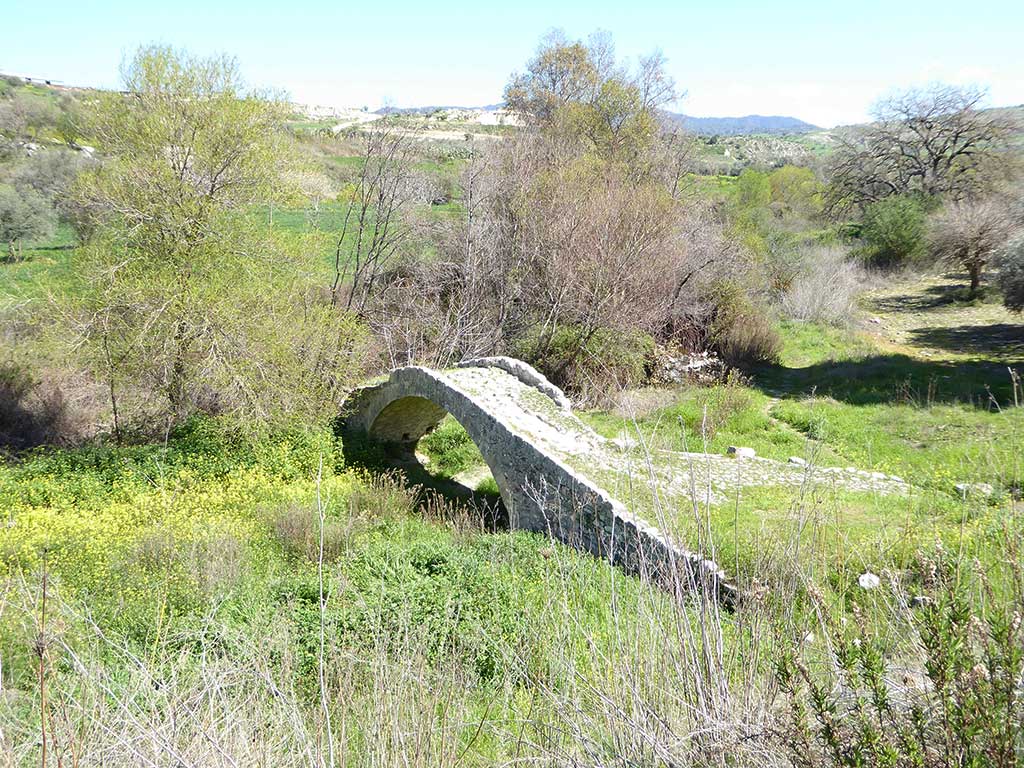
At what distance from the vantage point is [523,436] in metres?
10.7

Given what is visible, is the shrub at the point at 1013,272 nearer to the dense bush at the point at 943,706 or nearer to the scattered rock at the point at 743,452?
the scattered rock at the point at 743,452

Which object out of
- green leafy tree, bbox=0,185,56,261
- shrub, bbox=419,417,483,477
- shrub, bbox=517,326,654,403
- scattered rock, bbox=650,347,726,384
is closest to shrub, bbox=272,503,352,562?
shrub, bbox=419,417,483,477

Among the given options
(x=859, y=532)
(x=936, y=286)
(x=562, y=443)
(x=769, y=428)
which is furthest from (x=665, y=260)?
(x=936, y=286)

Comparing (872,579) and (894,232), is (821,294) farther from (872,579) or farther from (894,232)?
(872,579)

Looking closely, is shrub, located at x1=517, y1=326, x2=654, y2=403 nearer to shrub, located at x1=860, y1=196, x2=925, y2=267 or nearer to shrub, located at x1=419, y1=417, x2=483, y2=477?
shrub, located at x1=419, y1=417, x2=483, y2=477

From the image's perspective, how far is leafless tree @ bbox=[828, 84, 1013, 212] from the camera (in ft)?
110

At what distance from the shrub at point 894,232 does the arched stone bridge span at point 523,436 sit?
25.4 metres

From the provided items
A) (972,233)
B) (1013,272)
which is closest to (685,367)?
(1013,272)

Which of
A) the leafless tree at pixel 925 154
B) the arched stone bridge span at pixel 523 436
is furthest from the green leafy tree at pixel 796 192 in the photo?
the arched stone bridge span at pixel 523 436

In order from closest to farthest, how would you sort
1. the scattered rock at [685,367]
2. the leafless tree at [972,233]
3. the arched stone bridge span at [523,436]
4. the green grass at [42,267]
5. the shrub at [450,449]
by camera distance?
the arched stone bridge span at [523,436] → the green grass at [42,267] → the shrub at [450,449] → the scattered rock at [685,367] → the leafless tree at [972,233]

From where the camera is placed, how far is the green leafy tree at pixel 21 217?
91.4 ft

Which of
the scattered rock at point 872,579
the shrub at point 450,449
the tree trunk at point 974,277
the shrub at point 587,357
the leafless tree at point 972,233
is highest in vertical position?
the leafless tree at point 972,233

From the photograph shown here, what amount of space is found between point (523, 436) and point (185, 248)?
31.6 feet

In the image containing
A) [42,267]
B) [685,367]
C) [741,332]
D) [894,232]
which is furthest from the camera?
[894,232]
